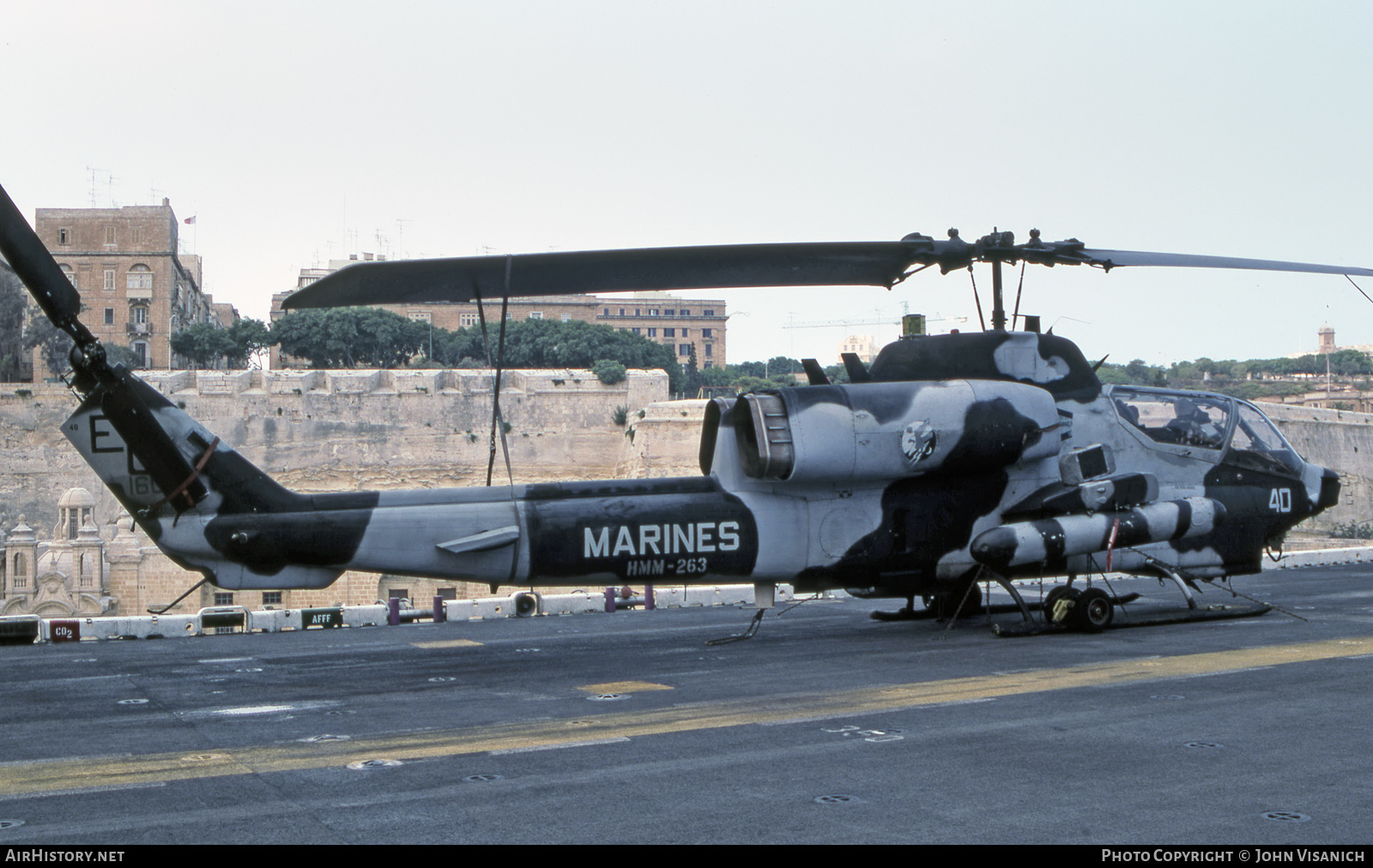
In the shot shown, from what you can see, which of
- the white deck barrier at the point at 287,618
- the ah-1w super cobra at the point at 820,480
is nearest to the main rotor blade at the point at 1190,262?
the ah-1w super cobra at the point at 820,480

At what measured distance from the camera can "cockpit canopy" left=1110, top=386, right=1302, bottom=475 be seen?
49.3 feet

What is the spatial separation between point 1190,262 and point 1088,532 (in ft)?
11.1

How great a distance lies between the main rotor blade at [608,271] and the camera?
10805 mm

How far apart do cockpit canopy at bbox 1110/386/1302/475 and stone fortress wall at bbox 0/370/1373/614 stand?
61.7 meters

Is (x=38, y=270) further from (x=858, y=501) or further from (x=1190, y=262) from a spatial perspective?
(x=1190, y=262)

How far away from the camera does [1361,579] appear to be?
883 inches

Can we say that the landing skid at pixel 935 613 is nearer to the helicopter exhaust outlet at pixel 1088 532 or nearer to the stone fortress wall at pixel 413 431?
the helicopter exhaust outlet at pixel 1088 532

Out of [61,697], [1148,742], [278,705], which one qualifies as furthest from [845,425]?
[61,697]

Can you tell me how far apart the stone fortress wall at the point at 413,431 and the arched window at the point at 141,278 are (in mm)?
27402

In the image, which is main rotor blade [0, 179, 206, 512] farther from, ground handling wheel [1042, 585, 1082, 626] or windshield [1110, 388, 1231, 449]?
windshield [1110, 388, 1231, 449]

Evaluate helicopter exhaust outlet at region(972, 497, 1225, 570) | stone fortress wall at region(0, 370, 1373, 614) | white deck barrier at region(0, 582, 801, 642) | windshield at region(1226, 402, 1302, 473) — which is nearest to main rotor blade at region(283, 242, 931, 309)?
helicopter exhaust outlet at region(972, 497, 1225, 570)

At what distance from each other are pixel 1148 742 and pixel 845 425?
529 centimetres

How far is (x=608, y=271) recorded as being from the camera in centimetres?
1188
